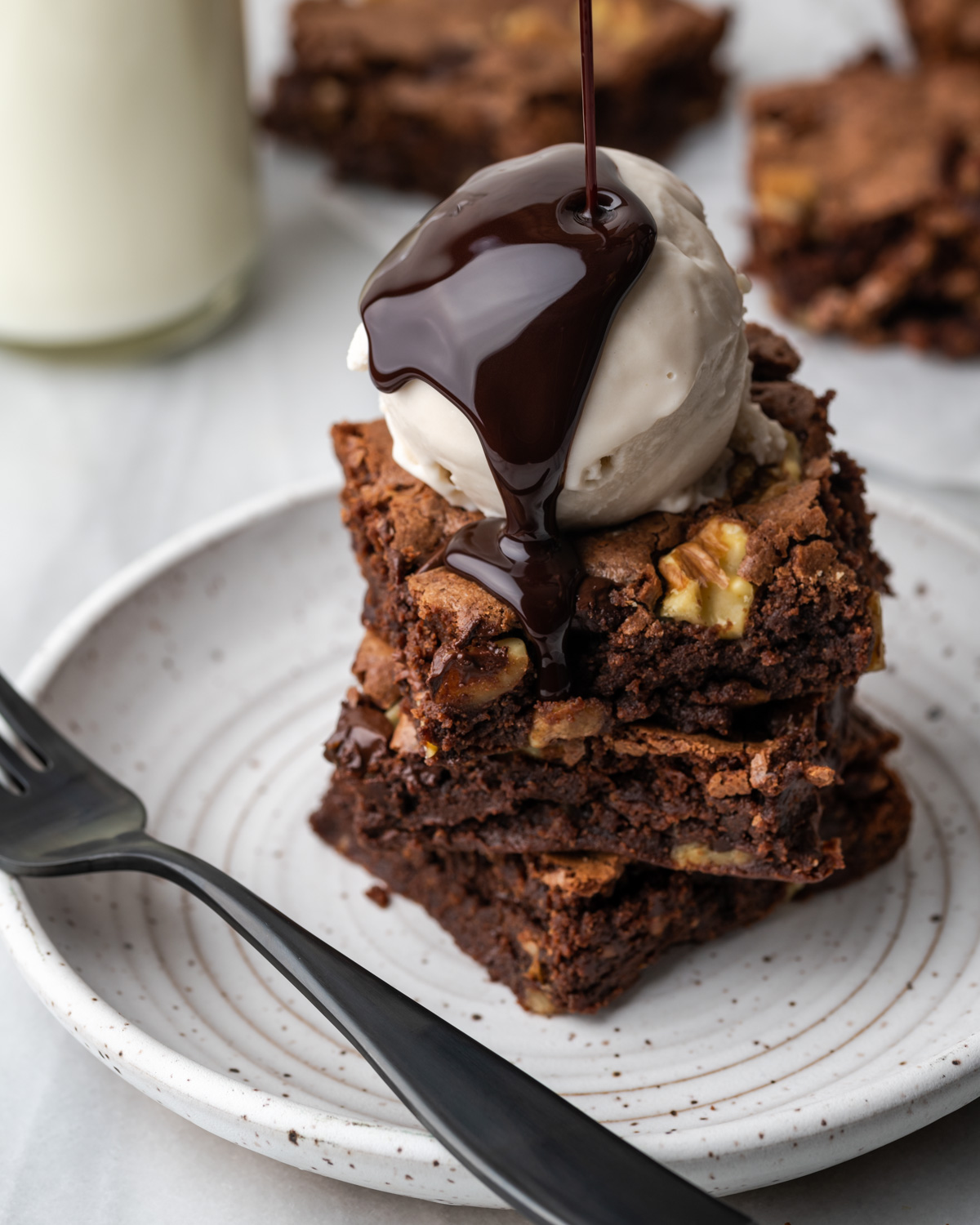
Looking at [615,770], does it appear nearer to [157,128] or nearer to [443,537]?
[443,537]

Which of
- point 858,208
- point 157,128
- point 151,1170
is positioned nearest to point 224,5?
point 157,128

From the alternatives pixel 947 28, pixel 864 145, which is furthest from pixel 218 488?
pixel 947 28

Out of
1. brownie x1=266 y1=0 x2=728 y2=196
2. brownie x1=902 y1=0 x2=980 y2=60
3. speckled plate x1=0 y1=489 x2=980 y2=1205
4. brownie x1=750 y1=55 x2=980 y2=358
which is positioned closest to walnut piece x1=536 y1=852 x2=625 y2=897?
speckled plate x1=0 y1=489 x2=980 y2=1205

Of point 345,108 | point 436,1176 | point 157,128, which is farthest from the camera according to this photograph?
point 345,108

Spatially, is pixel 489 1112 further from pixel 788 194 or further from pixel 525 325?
pixel 788 194

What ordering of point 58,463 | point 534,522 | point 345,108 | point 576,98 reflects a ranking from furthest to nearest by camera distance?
point 345,108 → point 576,98 → point 58,463 → point 534,522

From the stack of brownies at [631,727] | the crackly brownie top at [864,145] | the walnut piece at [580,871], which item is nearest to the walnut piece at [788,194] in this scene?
the crackly brownie top at [864,145]
